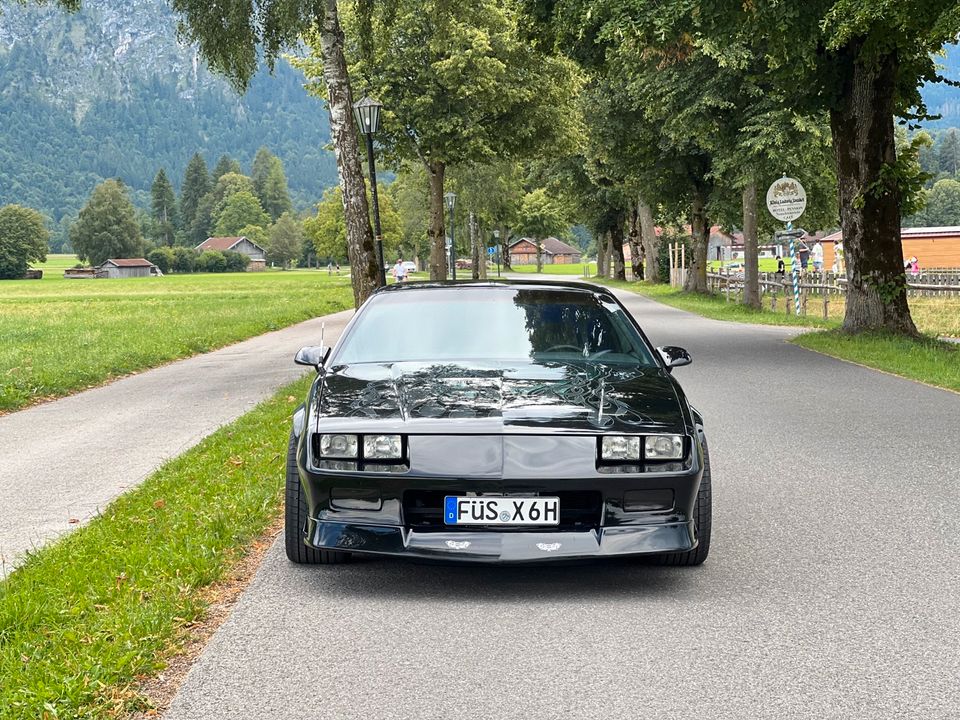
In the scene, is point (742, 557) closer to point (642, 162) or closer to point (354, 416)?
point (354, 416)

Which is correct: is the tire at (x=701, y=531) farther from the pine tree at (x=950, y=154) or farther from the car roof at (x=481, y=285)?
the pine tree at (x=950, y=154)

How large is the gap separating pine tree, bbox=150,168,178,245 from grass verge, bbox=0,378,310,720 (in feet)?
637

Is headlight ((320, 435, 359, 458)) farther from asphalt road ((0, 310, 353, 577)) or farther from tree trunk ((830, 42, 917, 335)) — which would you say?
tree trunk ((830, 42, 917, 335))

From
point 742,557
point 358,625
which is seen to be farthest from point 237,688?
point 742,557

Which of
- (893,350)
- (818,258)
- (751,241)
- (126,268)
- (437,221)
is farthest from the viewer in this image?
(126,268)

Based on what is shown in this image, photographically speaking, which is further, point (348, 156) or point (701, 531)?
point (348, 156)

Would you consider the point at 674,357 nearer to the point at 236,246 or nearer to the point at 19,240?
the point at 19,240

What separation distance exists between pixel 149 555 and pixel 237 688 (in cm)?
196

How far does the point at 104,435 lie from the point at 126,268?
147m

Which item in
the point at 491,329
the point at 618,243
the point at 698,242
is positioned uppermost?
the point at 618,243

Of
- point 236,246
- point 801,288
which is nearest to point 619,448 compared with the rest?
point 801,288

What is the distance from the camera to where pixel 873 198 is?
60.0 ft

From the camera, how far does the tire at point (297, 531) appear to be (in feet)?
17.5

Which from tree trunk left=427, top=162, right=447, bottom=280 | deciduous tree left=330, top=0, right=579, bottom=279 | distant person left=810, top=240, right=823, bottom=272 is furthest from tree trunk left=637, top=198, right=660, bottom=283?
deciduous tree left=330, top=0, right=579, bottom=279
